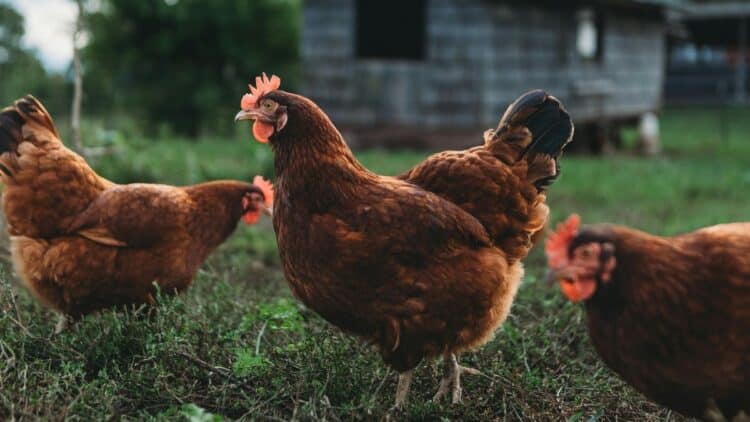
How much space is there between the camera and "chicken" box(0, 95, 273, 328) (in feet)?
12.1

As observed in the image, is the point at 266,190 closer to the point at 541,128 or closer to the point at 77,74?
the point at 541,128

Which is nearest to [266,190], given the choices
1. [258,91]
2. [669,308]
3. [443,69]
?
[258,91]

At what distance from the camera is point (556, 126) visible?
3479 mm

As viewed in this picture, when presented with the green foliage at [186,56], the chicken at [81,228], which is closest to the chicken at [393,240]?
the chicken at [81,228]

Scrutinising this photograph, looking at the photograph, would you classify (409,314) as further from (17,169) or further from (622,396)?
(17,169)

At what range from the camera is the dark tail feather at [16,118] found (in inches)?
151

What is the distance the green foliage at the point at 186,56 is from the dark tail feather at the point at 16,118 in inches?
469

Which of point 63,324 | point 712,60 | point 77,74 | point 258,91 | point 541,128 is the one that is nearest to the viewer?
point 258,91

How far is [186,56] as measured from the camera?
54.0 ft

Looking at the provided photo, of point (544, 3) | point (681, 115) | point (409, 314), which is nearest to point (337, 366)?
point (409, 314)

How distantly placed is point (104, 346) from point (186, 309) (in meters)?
0.42

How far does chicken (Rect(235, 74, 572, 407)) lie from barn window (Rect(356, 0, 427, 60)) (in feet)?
40.2

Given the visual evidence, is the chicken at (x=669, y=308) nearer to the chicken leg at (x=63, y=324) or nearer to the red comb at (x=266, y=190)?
the red comb at (x=266, y=190)

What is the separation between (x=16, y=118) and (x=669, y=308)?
3.24 m
